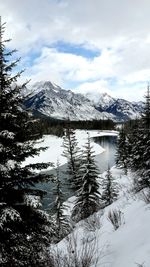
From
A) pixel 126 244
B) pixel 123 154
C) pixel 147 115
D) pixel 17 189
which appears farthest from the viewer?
pixel 123 154

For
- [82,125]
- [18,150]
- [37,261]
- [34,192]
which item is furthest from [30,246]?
[82,125]

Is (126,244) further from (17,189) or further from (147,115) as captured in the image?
(147,115)

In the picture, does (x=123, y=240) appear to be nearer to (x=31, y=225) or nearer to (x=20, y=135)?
(x=31, y=225)

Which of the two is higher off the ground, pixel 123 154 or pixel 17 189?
pixel 17 189

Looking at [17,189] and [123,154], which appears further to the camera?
[123,154]

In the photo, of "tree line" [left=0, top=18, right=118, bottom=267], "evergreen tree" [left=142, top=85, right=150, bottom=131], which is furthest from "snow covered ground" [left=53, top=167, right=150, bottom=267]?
"evergreen tree" [left=142, top=85, right=150, bottom=131]

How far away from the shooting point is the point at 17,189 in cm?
924

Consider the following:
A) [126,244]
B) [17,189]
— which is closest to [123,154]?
[17,189]

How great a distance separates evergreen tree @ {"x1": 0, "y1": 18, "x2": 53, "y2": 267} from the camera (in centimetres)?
828

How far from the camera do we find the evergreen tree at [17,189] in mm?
8281

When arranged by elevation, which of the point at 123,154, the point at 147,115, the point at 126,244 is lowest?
the point at 123,154

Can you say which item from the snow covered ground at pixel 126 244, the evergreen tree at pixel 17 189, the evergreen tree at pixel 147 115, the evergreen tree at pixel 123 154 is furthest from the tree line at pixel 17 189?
the evergreen tree at pixel 123 154

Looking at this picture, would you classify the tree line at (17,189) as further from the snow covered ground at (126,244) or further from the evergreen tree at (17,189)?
the snow covered ground at (126,244)

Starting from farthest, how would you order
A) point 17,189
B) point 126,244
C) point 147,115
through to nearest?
point 147,115
point 17,189
point 126,244
